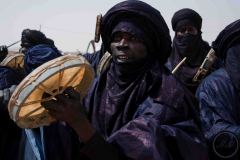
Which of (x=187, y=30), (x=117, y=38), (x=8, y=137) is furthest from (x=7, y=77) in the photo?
(x=187, y=30)

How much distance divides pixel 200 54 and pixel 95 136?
170 inches

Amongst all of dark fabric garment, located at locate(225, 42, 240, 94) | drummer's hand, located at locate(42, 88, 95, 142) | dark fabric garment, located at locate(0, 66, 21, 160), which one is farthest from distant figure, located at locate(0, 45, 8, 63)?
drummer's hand, located at locate(42, 88, 95, 142)

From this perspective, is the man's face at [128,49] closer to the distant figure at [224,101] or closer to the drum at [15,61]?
the distant figure at [224,101]

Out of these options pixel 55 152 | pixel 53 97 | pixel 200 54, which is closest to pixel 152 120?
pixel 53 97

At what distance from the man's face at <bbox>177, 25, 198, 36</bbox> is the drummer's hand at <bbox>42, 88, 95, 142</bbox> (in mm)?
4326

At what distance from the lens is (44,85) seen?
7.59ft

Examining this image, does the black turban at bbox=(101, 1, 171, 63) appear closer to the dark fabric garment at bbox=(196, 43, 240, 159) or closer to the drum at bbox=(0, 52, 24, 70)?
the dark fabric garment at bbox=(196, 43, 240, 159)

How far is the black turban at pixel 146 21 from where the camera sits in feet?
9.89

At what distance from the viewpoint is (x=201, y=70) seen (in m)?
5.51

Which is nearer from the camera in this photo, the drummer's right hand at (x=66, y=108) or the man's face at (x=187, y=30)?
the drummer's right hand at (x=66, y=108)

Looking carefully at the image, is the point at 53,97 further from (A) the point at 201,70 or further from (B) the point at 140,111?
(A) the point at 201,70

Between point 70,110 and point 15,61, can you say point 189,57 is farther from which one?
→ point 70,110

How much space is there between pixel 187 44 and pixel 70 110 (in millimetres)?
4206

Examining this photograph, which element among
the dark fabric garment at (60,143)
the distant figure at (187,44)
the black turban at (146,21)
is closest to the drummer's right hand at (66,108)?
the dark fabric garment at (60,143)
